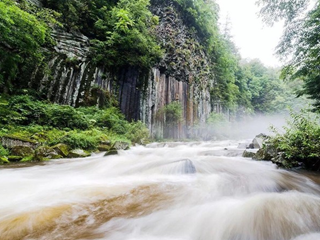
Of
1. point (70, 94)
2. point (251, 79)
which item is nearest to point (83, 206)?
point (70, 94)

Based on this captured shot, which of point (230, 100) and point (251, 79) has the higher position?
point (251, 79)

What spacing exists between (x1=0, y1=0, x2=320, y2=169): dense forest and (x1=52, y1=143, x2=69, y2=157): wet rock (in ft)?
0.59

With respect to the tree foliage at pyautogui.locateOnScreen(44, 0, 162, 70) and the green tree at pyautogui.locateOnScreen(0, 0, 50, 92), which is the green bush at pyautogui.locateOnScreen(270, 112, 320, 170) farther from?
the tree foliage at pyautogui.locateOnScreen(44, 0, 162, 70)

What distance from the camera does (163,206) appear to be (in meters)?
2.13

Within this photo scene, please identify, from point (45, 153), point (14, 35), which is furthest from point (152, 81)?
point (45, 153)

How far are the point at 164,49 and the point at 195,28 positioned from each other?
6920 mm

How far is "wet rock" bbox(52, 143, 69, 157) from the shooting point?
523 cm

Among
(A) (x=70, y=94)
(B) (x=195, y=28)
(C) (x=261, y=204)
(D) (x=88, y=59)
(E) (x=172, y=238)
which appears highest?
(B) (x=195, y=28)

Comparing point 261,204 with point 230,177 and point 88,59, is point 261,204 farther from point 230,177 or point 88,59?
point 88,59

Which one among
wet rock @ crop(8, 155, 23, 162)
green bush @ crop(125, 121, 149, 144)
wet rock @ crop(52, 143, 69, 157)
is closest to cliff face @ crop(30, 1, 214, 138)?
green bush @ crop(125, 121, 149, 144)

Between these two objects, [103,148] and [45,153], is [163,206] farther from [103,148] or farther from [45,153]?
[103,148]

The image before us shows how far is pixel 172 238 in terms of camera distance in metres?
1.54

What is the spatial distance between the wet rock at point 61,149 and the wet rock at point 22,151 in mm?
600

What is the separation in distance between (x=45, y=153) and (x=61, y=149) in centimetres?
43
